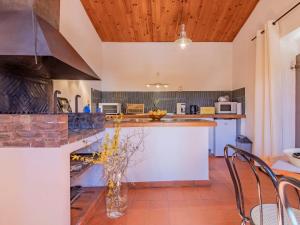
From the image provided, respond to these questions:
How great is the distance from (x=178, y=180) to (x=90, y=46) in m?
2.87

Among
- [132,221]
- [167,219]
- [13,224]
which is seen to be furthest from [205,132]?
[13,224]

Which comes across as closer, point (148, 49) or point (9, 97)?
point (9, 97)

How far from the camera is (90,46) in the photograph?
12.6 ft

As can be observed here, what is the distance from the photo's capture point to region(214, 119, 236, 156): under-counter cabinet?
4.31 m

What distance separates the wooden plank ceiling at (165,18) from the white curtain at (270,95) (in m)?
0.98

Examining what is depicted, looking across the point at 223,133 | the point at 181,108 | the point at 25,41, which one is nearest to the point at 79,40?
the point at 25,41

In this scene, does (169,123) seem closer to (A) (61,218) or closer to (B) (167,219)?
(B) (167,219)

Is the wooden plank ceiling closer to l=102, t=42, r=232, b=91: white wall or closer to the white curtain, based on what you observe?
l=102, t=42, r=232, b=91: white wall

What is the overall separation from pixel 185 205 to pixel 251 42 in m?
3.36

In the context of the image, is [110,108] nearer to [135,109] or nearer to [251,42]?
[135,109]

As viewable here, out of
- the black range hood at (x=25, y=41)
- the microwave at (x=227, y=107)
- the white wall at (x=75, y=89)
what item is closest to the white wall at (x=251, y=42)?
the microwave at (x=227, y=107)

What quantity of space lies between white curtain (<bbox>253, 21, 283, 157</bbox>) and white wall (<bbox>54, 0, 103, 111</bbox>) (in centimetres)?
293

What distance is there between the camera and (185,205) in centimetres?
217

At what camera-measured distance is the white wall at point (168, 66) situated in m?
4.96
